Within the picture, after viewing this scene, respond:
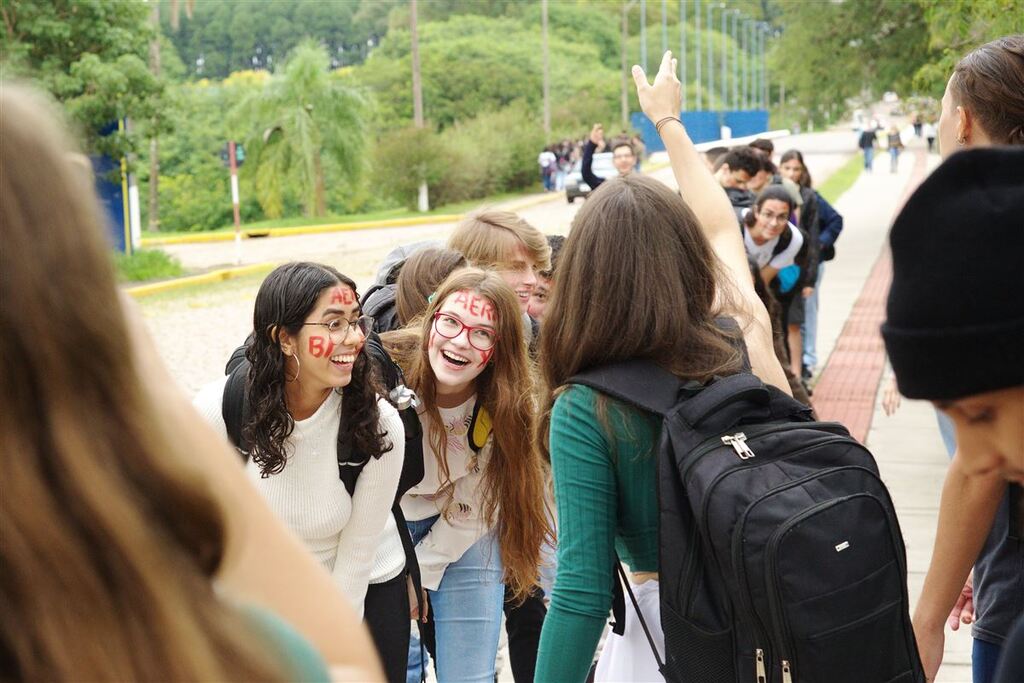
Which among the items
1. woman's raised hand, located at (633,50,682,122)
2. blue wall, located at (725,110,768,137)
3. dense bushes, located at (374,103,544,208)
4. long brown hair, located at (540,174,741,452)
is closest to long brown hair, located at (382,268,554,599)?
woman's raised hand, located at (633,50,682,122)

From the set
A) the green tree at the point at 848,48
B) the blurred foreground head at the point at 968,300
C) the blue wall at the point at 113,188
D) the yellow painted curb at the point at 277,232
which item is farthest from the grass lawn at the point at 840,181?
the blurred foreground head at the point at 968,300

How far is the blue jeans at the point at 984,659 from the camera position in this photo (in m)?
2.73

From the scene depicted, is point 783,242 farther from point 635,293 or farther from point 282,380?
point 635,293

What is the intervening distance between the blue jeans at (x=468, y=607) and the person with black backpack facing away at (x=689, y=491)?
1262 millimetres

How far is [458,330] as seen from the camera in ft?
12.9

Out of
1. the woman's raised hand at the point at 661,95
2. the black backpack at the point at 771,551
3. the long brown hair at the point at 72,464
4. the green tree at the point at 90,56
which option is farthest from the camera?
the green tree at the point at 90,56

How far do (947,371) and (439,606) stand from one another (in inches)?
113

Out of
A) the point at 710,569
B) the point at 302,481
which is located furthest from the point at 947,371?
the point at 302,481

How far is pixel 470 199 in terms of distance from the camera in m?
44.5

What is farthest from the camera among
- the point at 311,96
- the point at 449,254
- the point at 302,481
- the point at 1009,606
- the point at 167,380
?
the point at 311,96

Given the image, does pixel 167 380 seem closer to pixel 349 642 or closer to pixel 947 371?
pixel 349 642

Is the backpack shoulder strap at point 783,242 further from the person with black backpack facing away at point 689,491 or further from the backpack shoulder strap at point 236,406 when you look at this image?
the person with black backpack facing away at point 689,491

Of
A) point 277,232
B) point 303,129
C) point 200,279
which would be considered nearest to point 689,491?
point 200,279

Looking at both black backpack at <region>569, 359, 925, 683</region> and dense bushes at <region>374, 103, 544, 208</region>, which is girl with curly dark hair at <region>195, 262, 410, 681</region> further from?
dense bushes at <region>374, 103, 544, 208</region>
